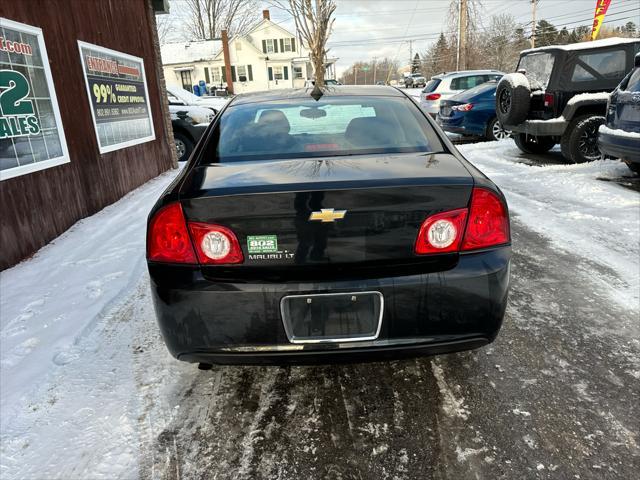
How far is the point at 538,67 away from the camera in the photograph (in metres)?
8.65

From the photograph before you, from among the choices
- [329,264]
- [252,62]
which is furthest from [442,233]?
[252,62]

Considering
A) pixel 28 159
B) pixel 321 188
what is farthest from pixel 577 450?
pixel 28 159

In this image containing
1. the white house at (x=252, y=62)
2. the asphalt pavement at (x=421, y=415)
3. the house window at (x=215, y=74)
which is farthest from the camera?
the house window at (x=215, y=74)

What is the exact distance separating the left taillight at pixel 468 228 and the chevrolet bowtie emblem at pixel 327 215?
352mm

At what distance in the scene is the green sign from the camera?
195cm

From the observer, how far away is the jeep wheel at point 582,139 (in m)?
7.87

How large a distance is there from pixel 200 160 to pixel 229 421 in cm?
135

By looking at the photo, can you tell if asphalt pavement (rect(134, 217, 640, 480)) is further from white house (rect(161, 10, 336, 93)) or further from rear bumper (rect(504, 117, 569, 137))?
white house (rect(161, 10, 336, 93))

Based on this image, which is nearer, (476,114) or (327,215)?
(327,215)

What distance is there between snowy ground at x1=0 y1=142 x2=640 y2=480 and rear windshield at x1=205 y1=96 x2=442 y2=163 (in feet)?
3.98

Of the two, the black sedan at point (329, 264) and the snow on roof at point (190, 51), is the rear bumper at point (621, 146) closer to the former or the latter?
the black sedan at point (329, 264)

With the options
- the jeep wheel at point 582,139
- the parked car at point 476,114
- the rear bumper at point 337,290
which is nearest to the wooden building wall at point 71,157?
the rear bumper at point 337,290

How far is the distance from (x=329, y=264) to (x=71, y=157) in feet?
16.1

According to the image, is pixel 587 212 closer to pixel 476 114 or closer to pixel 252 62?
pixel 476 114
